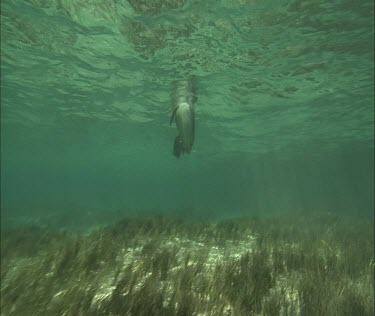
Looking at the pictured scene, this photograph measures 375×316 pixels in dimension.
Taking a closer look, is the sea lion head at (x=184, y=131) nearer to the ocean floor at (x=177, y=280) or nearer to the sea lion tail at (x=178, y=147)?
the sea lion tail at (x=178, y=147)

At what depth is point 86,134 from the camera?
37938 mm

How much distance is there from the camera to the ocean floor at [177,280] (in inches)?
172

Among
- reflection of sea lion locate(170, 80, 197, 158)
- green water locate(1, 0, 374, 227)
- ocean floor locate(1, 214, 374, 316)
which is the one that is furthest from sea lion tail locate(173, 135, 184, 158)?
green water locate(1, 0, 374, 227)

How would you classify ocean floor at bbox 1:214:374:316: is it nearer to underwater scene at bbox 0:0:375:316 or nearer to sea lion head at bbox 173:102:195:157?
underwater scene at bbox 0:0:375:316

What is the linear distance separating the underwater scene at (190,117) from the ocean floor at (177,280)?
33 mm

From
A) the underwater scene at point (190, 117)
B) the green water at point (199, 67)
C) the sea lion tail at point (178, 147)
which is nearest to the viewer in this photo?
the underwater scene at point (190, 117)

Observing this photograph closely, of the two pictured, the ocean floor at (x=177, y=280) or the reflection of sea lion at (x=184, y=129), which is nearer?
the ocean floor at (x=177, y=280)

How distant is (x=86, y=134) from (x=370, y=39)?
107 feet

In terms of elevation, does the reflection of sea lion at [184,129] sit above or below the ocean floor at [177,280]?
above

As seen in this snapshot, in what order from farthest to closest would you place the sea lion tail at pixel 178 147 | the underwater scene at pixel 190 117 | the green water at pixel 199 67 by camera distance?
1. the green water at pixel 199 67
2. the sea lion tail at pixel 178 147
3. the underwater scene at pixel 190 117

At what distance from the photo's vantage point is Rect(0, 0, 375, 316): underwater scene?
16.6 feet

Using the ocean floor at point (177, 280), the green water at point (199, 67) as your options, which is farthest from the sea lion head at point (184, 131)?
the green water at point (199, 67)

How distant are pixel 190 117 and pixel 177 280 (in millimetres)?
6825

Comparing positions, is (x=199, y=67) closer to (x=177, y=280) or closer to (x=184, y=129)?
(x=184, y=129)
